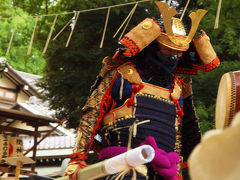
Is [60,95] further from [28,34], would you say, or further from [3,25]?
[3,25]

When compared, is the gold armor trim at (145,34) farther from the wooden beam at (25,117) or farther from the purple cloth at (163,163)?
the wooden beam at (25,117)

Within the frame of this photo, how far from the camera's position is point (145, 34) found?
369cm

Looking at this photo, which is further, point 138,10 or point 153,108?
point 138,10

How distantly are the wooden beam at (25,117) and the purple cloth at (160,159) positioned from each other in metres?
5.80

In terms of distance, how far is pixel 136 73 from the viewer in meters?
3.72

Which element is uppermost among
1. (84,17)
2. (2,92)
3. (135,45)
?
(84,17)

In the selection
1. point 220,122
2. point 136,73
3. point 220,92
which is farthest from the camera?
point 136,73

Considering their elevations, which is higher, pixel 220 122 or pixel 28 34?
pixel 28 34

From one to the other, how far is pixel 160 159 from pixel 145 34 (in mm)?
1062

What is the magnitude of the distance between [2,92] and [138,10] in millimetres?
13248

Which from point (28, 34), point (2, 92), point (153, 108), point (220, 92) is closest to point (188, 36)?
point (153, 108)

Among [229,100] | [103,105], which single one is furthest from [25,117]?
[229,100]

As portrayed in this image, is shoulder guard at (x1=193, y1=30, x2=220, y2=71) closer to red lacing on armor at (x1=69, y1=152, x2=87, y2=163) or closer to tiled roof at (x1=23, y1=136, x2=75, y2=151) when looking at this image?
red lacing on armor at (x1=69, y1=152, x2=87, y2=163)

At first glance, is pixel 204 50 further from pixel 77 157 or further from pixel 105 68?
pixel 77 157
